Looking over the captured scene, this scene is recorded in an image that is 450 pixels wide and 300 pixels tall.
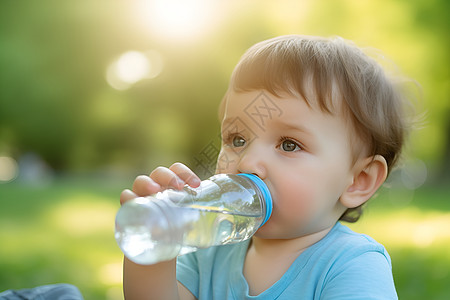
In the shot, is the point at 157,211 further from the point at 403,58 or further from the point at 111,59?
the point at 111,59

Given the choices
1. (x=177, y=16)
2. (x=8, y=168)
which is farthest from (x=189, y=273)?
(x=8, y=168)

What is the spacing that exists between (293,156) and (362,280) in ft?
1.04

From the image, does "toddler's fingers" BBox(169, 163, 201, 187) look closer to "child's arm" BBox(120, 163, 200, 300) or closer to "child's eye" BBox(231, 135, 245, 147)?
"child's arm" BBox(120, 163, 200, 300)

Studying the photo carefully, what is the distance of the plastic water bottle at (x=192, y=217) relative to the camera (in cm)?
89

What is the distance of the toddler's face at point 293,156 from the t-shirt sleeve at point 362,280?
0.15m

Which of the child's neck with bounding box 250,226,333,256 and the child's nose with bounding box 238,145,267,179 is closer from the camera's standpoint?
the child's nose with bounding box 238,145,267,179

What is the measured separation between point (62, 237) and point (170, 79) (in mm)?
4309

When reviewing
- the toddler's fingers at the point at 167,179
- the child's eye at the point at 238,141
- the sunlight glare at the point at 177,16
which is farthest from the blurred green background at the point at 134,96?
the toddler's fingers at the point at 167,179

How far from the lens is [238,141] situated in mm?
1281

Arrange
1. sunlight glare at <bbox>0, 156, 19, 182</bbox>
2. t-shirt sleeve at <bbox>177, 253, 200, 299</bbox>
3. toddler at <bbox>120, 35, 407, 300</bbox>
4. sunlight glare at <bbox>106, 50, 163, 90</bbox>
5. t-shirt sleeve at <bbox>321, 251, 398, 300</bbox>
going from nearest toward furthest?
t-shirt sleeve at <bbox>321, 251, 398, 300</bbox> < toddler at <bbox>120, 35, 407, 300</bbox> < t-shirt sleeve at <bbox>177, 253, 200, 299</bbox> < sunlight glare at <bbox>106, 50, 163, 90</bbox> < sunlight glare at <bbox>0, 156, 19, 182</bbox>


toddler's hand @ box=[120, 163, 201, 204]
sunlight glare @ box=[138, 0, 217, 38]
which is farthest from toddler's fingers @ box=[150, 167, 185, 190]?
sunlight glare @ box=[138, 0, 217, 38]

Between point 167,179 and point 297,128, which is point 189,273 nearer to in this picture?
point 167,179

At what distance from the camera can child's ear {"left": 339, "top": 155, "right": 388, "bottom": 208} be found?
127 centimetres

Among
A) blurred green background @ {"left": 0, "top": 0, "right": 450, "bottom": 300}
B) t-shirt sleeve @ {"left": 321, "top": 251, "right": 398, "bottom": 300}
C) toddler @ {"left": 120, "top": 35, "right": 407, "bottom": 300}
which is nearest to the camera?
t-shirt sleeve @ {"left": 321, "top": 251, "right": 398, "bottom": 300}
